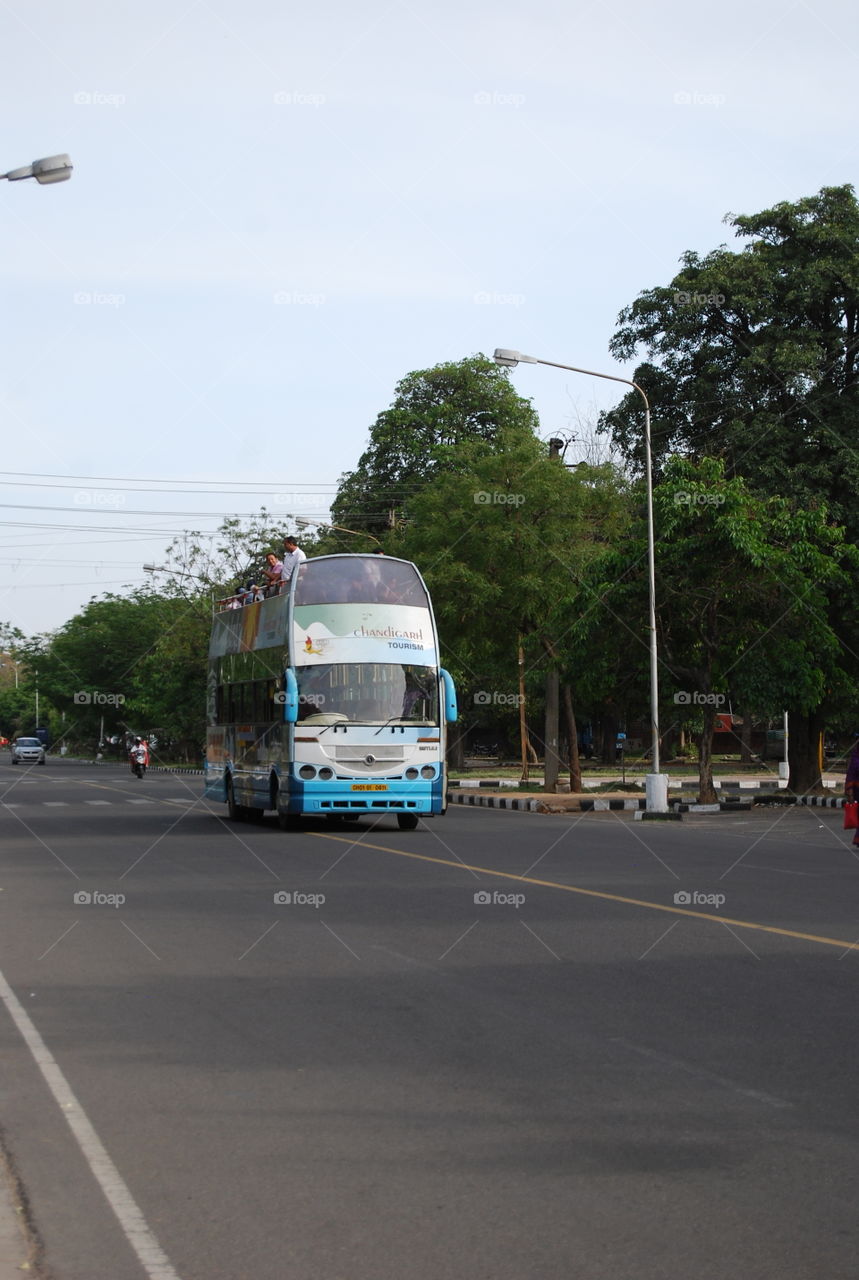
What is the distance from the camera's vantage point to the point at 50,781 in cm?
5519

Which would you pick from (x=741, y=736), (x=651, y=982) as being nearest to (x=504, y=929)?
(x=651, y=982)

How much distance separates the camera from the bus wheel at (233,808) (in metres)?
29.9

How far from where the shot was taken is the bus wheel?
2991cm

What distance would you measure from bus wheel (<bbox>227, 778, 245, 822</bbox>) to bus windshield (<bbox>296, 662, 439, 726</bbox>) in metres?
5.08

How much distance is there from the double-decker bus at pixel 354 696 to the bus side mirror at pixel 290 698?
2 centimetres

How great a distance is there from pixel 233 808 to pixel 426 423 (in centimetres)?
3782

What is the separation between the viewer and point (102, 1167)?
5.80 m

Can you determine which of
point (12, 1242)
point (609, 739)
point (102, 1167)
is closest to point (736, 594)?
point (102, 1167)

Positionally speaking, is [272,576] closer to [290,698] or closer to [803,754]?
[290,698]

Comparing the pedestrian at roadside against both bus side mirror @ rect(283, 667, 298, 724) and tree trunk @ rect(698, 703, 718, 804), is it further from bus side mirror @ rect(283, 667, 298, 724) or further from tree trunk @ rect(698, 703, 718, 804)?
tree trunk @ rect(698, 703, 718, 804)

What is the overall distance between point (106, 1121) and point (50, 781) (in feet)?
165

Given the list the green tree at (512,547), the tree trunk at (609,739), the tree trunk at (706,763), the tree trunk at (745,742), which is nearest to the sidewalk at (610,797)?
the tree trunk at (706,763)

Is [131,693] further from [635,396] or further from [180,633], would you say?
[635,396]

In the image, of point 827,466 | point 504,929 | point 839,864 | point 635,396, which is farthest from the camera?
point 635,396
